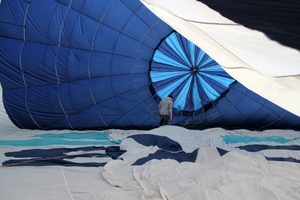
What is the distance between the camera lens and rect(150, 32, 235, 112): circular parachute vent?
16.0ft

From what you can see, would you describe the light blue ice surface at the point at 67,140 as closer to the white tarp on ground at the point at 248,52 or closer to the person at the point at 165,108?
the person at the point at 165,108

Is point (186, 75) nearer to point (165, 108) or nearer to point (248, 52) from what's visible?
point (165, 108)

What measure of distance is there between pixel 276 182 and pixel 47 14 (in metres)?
3.37

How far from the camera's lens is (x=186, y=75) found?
5.09 metres

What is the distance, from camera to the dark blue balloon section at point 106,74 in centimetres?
429

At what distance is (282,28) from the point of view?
Result: 3.97ft

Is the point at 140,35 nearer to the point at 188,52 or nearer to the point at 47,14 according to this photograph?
the point at 188,52

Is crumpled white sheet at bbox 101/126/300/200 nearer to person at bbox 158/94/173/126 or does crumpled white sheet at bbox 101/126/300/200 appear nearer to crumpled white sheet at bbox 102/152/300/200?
crumpled white sheet at bbox 102/152/300/200

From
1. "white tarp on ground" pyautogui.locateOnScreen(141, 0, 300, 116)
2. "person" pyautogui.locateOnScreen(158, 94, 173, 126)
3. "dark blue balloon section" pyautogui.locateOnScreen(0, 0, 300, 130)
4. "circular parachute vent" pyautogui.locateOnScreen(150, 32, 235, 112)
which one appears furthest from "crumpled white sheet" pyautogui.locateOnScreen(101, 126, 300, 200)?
"circular parachute vent" pyautogui.locateOnScreen(150, 32, 235, 112)

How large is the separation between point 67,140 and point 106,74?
1.29 metres

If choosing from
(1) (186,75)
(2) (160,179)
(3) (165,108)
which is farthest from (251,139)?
(2) (160,179)

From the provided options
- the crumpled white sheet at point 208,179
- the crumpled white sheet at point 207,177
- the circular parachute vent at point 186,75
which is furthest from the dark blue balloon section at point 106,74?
the crumpled white sheet at point 208,179

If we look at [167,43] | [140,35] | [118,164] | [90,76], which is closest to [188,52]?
[167,43]

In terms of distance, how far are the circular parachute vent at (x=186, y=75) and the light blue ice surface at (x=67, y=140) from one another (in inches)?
50.5
